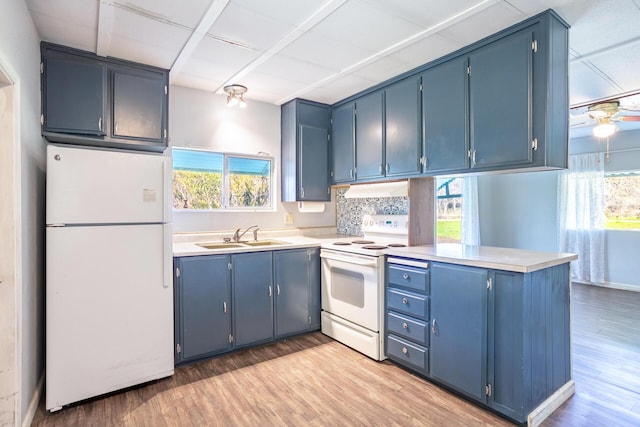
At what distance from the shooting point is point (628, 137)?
4953mm

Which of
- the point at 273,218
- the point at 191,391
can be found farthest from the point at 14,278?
the point at 273,218

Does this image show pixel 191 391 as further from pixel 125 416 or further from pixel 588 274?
pixel 588 274

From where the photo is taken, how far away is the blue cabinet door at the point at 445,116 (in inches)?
97.6

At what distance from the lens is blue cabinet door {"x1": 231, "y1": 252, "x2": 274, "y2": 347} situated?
2828mm

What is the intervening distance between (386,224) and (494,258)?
142 centimetres

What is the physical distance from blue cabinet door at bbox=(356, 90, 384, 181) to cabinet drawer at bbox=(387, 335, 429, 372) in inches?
59.8

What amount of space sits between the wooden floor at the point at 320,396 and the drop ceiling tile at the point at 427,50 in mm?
2446

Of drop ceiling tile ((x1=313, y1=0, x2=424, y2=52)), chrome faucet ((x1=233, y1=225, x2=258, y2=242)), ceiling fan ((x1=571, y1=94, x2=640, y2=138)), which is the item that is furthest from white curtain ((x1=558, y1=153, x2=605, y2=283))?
chrome faucet ((x1=233, y1=225, x2=258, y2=242))

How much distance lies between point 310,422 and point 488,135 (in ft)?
7.26

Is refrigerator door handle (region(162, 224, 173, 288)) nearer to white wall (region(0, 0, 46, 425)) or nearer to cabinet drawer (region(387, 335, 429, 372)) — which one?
white wall (region(0, 0, 46, 425))

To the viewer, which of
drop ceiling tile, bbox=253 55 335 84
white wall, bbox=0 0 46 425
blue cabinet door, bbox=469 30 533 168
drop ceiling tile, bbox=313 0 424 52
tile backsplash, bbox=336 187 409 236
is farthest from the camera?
tile backsplash, bbox=336 187 409 236

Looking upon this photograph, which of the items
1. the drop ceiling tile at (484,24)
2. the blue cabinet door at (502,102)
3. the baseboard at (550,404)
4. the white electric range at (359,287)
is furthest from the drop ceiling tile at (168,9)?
the baseboard at (550,404)

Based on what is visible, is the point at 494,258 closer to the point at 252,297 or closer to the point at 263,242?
the point at 252,297

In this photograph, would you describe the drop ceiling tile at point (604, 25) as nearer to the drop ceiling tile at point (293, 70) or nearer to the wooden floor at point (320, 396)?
the drop ceiling tile at point (293, 70)
